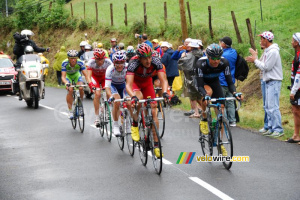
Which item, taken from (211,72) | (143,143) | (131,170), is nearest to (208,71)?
(211,72)

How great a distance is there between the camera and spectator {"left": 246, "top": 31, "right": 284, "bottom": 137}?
1227 centimetres

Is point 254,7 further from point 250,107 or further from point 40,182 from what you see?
point 40,182

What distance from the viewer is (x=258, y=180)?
27.9 feet

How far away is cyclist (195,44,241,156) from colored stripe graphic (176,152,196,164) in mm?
605

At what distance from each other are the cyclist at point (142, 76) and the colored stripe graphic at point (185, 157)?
89 cm

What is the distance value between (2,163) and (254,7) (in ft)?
90.9

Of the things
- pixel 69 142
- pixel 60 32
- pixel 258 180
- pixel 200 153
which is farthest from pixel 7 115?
pixel 60 32

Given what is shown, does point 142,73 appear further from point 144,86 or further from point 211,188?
point 211,188

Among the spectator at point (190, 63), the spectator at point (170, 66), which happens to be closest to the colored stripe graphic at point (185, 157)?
the spectator at point (190, 63)

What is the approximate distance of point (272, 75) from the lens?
12430mm

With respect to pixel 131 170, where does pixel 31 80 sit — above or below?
above

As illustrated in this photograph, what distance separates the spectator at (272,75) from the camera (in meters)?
12.3

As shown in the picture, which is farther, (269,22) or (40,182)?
(269,22)

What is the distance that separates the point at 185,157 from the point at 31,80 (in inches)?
417
